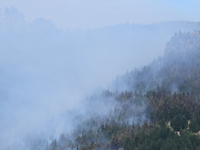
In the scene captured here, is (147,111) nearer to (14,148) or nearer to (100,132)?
(100,132)

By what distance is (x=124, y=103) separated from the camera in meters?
185

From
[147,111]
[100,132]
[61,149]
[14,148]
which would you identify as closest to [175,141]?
[100,132]

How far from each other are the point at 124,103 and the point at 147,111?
3288 centimetres

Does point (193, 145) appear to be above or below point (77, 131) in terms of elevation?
above

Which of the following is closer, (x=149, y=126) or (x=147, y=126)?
(x=149, y=126)

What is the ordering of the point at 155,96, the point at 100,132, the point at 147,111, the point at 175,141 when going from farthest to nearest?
the point at 155,96 → the point at 147,111 → the point at 100,132 → the point at 175,141

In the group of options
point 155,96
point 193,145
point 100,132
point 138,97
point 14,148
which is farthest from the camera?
point 14,148

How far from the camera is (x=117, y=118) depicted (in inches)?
6407

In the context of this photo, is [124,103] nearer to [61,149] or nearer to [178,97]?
→ [178,97]

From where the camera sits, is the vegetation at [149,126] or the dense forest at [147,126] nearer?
the vegetation at [149,126]

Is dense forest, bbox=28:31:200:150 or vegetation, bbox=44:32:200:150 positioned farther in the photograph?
dense forest, bbox=28:31:200:150

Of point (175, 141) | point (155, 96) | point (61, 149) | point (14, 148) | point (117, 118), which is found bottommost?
point (14, 148)

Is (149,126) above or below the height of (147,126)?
above

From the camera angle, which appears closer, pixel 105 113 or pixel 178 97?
pixel 178 97
